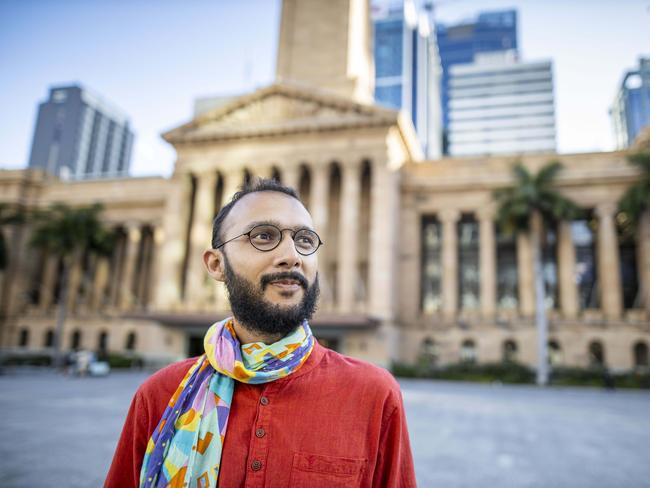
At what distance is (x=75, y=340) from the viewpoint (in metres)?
45.1

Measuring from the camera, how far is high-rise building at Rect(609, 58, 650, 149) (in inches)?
778

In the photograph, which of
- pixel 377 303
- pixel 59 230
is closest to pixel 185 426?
pixel 377 303

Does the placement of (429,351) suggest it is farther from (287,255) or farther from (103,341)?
(287,255)

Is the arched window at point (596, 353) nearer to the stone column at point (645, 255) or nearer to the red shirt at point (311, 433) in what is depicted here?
the stone column at point (645, 255)

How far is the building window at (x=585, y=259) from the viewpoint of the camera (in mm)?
39969

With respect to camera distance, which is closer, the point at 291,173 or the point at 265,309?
the point at 265,309

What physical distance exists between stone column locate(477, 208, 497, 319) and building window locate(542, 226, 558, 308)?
4.84 metres

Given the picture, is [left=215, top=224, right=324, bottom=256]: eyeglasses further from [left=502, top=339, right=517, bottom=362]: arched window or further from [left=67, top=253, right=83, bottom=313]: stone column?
[left=67, top=253, right=83, bottom=313]: stone column

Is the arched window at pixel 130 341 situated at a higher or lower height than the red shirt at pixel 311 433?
lower

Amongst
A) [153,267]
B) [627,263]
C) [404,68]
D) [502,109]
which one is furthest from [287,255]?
[502,109]

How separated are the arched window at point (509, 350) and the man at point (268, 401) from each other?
115ft

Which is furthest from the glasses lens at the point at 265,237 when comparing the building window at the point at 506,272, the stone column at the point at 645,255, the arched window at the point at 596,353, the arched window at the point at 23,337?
the arched window at the point at 23,337

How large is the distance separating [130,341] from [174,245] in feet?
41.5

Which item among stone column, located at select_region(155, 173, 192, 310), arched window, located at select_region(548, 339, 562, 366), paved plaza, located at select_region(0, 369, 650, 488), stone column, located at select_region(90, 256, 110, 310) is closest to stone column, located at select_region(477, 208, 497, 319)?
arched window, located at select_region(548, 339, 562, 366)
